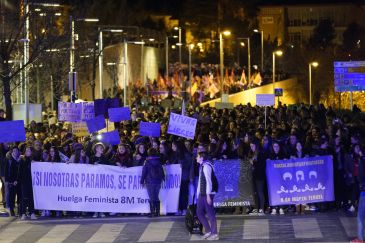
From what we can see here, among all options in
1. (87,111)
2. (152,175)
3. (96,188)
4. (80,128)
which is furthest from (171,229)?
(87,111)

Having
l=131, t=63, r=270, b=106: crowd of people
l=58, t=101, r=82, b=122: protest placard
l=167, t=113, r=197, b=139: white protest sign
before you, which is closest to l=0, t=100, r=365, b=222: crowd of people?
l=167, t=113, r=197, b=139: white protest sign

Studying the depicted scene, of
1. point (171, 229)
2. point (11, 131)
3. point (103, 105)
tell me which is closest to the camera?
point (171, 229)

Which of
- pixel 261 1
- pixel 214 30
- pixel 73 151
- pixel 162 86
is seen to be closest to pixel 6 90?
pixel 73 151

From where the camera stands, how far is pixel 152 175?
821 inches

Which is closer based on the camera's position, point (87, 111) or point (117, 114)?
point (117, 114)

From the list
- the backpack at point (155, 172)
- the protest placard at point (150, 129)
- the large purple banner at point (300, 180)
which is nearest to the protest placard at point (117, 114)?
the protest placard at point (150, 129)

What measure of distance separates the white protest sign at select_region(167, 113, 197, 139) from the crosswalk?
2.52m

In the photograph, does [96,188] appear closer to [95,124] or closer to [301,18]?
[95,124]

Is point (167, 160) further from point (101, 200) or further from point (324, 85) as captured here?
point (324, 85)

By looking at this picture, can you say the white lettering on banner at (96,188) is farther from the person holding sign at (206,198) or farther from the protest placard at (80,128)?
the protest placard at (80,128)

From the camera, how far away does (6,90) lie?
31094mm

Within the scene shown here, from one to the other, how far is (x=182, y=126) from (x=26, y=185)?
12.1 ft

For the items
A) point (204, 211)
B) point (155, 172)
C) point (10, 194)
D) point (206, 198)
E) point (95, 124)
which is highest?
point (95, 124)

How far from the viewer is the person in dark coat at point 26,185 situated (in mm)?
21344
